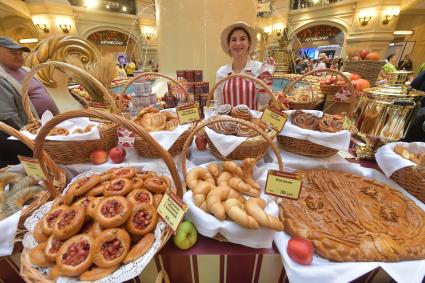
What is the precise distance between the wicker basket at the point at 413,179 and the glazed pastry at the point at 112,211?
123 centimetres

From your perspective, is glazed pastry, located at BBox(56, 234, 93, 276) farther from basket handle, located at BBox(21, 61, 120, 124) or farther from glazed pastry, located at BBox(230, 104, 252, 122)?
glazed pastry, located at BBox(230, 104, 252, 122)

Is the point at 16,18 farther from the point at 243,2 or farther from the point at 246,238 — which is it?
the point at 246,238

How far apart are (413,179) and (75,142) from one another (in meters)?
1.65

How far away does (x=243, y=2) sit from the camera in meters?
2.78

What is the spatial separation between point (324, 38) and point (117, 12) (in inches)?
448

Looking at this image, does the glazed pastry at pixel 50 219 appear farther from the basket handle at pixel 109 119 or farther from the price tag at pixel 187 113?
→ the price tag at pixel 187 113

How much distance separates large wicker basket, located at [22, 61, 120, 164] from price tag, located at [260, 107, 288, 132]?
78cm

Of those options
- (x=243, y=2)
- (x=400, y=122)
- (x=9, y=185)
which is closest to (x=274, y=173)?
(x=400, y=122)

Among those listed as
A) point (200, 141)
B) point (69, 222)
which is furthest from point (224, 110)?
point (69, 222)

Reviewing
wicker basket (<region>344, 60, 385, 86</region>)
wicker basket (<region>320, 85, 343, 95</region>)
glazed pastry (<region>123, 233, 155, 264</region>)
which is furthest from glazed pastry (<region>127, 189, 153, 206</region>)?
wicker basket (<region>344, 60, 385, 86</region>)

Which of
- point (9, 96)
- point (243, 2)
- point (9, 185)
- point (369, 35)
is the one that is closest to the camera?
point (9, 185)

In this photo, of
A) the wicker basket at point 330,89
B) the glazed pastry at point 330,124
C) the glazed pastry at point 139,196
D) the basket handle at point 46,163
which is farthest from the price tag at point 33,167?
the wicker basket at point 330,89

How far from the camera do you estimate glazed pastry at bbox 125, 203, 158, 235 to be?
693 millimetres

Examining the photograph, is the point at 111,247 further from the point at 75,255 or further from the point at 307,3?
the point at 307,3
